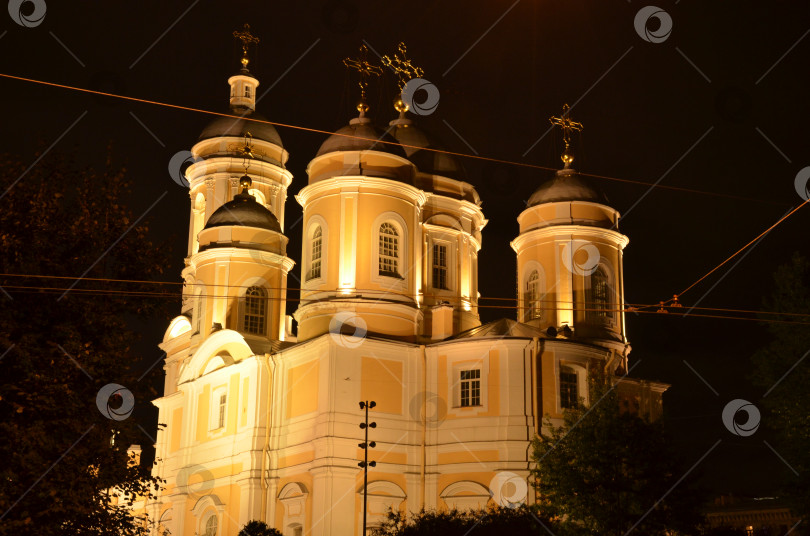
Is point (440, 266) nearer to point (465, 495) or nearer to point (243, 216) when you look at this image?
point (243, 216)

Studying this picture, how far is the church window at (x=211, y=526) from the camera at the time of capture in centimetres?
4141

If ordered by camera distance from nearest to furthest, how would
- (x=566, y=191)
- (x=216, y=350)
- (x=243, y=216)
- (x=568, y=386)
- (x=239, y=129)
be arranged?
(x=568, y=386) < (x=216, y=350) < (x=243, y=216) < (x=566, y=191) < (x=239, y=129)

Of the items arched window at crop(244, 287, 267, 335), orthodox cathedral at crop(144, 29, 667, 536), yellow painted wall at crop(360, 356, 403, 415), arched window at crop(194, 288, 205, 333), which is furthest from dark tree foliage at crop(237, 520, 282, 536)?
arched window at crop(194, 288, 205, 333)

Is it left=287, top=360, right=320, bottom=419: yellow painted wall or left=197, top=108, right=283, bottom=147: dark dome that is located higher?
left=197, top=108, right=283, bottom=147: dark dome

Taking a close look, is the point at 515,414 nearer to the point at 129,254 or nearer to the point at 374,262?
the point at 374,262

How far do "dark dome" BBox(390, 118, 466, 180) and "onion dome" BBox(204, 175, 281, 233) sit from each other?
6413 mm

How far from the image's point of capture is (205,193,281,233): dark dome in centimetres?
4531

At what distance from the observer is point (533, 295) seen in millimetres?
45406

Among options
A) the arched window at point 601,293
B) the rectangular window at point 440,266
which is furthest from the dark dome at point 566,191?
the rectangular window at point 440,266

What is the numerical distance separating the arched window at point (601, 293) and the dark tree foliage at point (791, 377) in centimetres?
1427

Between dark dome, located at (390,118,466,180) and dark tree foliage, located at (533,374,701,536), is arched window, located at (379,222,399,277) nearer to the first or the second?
dark dome, located at (390,118,466,180)

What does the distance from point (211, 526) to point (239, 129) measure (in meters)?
19.0

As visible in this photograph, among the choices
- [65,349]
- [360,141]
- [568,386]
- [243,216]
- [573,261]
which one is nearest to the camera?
[65,349]

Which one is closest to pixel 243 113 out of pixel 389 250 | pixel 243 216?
pixel 243 216
